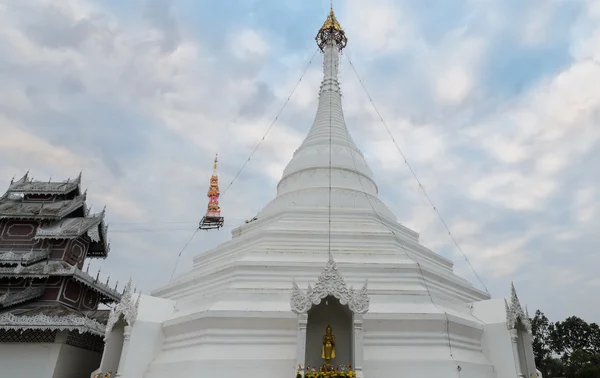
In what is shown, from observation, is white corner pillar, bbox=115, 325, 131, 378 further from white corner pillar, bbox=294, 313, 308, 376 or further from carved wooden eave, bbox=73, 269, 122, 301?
carved wooden eave, bbox=73, 269, 122, 301

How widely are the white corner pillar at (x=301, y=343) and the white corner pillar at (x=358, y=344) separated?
1287mm

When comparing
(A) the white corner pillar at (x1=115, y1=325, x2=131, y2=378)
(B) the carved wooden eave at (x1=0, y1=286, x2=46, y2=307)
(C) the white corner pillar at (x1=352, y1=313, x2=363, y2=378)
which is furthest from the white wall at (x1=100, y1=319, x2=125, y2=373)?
(C) the white corner pillar at (x1=352, y1=313, x2=363, y2=378)

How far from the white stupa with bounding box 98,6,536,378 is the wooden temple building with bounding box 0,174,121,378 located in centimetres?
558

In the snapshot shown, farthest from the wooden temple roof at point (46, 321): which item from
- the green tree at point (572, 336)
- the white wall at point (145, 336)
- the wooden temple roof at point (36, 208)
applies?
the green tree at point (572, 336)

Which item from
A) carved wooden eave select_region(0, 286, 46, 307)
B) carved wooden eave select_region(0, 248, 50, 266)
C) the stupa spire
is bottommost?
carved wooden eave select_region(0, 286, 46, 307)

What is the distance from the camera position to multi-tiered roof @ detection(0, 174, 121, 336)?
17344 millimetres

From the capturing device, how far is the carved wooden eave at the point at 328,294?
1062cm

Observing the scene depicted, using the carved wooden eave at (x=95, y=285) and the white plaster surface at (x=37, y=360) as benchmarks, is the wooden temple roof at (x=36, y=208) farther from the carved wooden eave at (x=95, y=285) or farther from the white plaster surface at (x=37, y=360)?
the white plaster surface at (x=37, y=360)

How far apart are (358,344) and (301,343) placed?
144 cm

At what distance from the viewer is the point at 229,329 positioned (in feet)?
37.8

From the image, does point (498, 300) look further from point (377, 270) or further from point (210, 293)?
point (210, 293)

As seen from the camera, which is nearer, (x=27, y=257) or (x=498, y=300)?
(x=498, y=300)

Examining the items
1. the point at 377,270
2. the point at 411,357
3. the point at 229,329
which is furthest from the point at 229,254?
the point at 411,357

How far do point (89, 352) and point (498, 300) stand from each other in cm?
1750
